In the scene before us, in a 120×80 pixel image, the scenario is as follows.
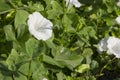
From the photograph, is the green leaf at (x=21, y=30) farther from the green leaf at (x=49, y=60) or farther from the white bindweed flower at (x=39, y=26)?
the green leaf at (x=49, y=60)

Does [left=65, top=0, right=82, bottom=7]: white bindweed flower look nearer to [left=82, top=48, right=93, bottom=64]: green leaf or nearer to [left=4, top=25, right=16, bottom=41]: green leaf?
[left=82, top=48, right=93, bottom=64]: green leaf

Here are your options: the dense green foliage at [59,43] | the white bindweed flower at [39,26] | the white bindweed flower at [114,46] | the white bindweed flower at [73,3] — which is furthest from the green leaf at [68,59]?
the white bindweed flower at [73,3]

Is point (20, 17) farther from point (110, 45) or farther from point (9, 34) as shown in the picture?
point (110, 45)

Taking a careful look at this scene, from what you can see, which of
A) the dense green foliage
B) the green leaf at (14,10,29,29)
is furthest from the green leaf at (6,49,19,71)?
the green leaf at (14,10,29,29)

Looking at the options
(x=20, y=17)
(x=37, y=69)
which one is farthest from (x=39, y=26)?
(x=37, y=69)

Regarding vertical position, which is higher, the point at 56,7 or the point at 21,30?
the point at 56,7

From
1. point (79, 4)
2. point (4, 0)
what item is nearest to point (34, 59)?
point (4, 0)

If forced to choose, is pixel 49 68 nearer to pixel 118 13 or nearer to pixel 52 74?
pixel 52 74
